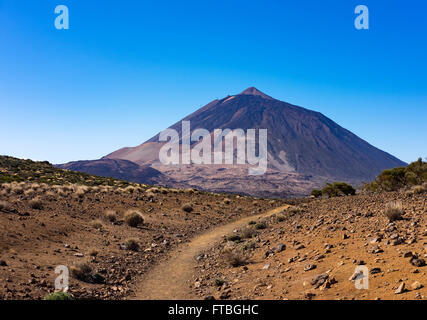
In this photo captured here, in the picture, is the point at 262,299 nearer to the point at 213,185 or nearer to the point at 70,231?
the point at 70,231

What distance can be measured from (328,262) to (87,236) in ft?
37.6

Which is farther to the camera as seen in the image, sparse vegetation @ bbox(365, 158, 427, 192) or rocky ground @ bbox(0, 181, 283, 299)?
sparse vegetation @ bbox(365, 158, 427, 192)

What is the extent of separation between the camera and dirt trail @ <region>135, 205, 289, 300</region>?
9680 millimetres

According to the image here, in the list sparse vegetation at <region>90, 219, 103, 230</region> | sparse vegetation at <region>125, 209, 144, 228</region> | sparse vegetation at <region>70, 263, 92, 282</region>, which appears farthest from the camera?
sparse vegetation at <region>125, 209, 144, 228</region>

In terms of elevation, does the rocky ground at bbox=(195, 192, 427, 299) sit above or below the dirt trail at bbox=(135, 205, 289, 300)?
above

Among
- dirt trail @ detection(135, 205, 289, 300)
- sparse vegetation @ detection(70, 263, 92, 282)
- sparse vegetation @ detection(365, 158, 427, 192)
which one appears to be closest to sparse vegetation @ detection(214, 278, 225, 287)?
dirt trail @ detection(135, 205, 289, 300)

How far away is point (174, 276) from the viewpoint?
11.6 m

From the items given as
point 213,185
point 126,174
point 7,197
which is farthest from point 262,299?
point 126,174

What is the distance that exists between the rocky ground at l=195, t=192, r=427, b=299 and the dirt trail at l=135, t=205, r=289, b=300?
0.42 m

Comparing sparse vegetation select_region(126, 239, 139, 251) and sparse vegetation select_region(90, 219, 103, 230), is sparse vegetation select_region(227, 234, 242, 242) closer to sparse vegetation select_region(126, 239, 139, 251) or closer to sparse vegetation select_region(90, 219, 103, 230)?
sparse vegetation select_region(126, 239, 139, 251)

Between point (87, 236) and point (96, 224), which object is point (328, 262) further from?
point (96, 224)

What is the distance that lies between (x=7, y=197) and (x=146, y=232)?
9.32m

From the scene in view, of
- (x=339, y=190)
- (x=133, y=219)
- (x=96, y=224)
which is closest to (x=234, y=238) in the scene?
(x=133, y=219)

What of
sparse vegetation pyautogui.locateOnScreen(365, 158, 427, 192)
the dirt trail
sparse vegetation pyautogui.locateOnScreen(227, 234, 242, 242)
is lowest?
the dirt trail
